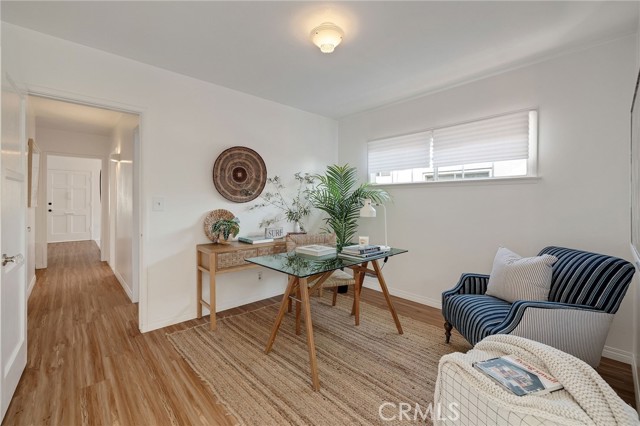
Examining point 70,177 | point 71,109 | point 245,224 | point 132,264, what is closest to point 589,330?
point 245,224

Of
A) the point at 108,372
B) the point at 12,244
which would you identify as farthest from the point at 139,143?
the point at 108,372

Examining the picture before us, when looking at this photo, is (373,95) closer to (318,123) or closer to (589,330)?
(318,123)

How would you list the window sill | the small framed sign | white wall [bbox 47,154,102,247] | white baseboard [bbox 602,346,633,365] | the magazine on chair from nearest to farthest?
the magazine on chair
white baseboard [bbox 602,346,633,365]
the window sill
the small framed sign
white wall [bbox 47,154,102,247]

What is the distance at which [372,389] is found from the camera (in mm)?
1893

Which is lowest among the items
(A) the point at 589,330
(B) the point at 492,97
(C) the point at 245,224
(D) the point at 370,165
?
(A) the point at 589,330

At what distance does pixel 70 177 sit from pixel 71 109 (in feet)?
16.3

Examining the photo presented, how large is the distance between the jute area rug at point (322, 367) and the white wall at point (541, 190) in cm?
93

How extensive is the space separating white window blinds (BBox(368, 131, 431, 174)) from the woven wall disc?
1510 mm

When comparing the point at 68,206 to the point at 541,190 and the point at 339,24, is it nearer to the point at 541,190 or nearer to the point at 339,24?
the point at 339,24

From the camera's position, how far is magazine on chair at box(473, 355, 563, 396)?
1.13 m

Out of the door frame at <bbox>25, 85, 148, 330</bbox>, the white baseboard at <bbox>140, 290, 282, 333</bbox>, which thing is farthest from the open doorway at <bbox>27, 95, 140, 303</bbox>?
the white baseboard at <bbox>140, 290, 282, 333</bbox>

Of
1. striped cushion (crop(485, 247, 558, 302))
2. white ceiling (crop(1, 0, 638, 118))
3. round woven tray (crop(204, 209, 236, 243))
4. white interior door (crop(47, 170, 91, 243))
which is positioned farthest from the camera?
white interior door (crop(47, 170, 91, 243))

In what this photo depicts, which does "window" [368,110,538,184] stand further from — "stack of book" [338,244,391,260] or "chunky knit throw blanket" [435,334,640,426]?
"chunky knit throw blanket" [435,334,640,426]

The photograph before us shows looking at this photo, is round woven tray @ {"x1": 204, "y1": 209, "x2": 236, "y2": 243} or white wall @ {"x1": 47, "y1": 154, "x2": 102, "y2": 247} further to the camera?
white wall @ {"x1": 47, "y1": 154, "x2": 102, "y2": 247}
